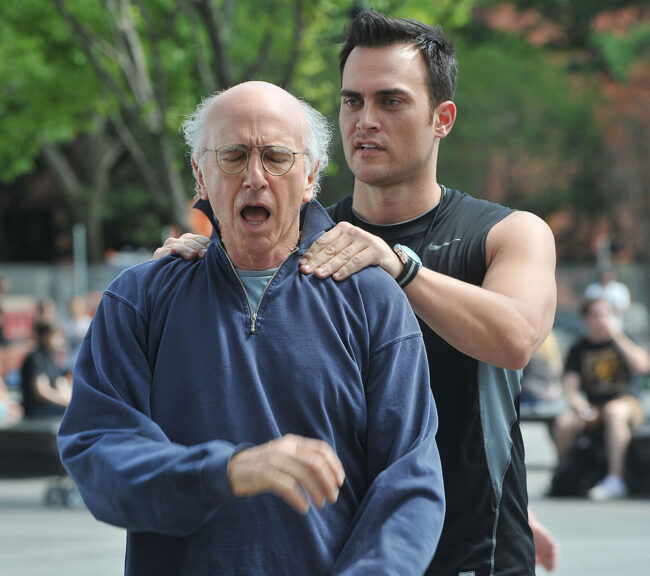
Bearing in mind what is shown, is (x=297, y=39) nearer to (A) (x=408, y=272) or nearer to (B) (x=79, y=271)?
(A) (x=408, y=272)

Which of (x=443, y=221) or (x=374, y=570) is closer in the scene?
(x=374, y=570)

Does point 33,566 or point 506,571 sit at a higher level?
point 506,571

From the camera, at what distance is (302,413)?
7.57 ft

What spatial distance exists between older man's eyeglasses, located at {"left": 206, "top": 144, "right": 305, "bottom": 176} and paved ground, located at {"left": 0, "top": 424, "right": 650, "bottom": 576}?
585 cm

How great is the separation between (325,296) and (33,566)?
6.20 metres

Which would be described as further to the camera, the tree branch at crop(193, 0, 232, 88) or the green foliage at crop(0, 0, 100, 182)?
the green foliage at crop(0, 0, 100, 182)

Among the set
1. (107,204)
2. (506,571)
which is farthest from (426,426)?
(107,204)

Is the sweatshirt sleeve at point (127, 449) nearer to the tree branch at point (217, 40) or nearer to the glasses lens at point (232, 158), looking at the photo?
the glasses lens at point (232, 158)

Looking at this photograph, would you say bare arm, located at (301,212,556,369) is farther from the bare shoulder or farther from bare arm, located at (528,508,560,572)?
bare arm, located at (528,508,560,572)

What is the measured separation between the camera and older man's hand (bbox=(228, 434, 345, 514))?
6.82ft

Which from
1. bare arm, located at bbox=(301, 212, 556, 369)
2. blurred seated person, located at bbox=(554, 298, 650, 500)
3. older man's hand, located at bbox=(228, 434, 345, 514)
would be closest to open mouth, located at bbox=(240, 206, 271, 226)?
bare arm, located at bbox=(301, 212, 556, 369)

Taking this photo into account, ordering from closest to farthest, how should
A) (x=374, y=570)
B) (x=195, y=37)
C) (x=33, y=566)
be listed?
(x=374, y=570) < (x=33, y=566) < (x=195, y=37)

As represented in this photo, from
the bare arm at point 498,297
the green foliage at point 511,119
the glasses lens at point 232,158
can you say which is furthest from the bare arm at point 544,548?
the green foliage at point 511,119

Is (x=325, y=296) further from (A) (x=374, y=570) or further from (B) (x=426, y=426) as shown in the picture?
(A) (x=374, y=570)
